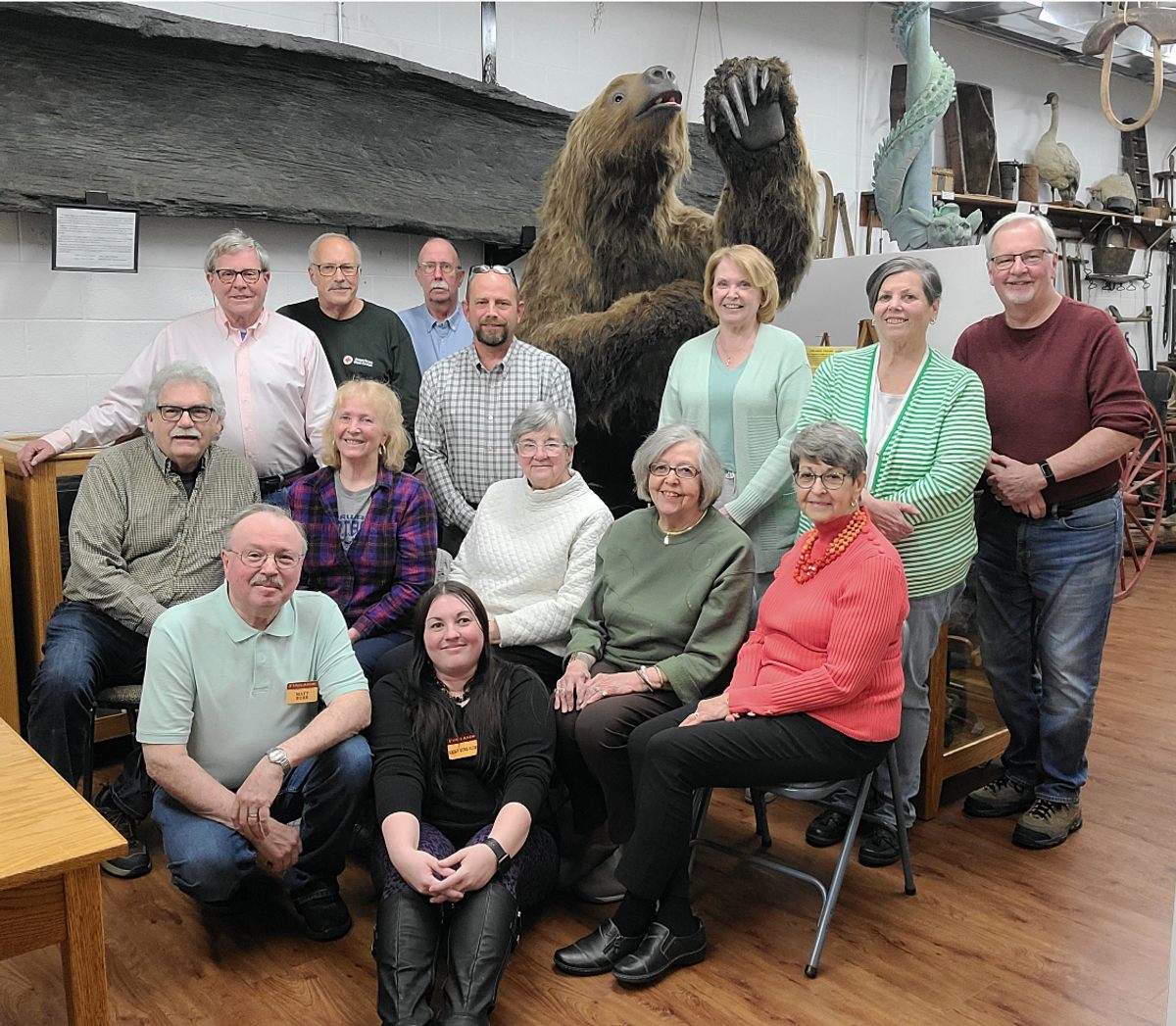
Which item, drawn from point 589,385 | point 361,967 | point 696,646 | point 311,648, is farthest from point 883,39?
point 361,967

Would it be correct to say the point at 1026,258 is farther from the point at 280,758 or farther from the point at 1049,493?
the point at 280,758

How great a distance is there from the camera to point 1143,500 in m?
6.63

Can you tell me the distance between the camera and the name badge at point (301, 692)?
2.27 m

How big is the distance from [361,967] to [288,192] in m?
2.36

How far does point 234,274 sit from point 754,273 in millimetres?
1354

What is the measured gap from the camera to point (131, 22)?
10.6 feet

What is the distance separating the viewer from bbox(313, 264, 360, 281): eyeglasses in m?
3.27

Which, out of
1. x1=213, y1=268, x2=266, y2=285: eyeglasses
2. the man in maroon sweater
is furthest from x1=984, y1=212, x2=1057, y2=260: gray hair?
x1=213, y1=268, x2=266, y2=285: eyeglasses

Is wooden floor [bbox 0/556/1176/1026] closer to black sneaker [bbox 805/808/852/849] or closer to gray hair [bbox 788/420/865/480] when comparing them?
black sneaker [bbox 805/808/852/849]

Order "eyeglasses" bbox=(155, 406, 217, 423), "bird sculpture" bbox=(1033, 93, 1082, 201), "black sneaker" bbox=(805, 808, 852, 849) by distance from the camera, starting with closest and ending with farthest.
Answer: "eyeglasses" bbox=(155, 406, 217, 423) < "black sneaker" bbox=(805, 808, 852, 849) < "bird sculpture" bbox=(1033, 93, 1082, 201)

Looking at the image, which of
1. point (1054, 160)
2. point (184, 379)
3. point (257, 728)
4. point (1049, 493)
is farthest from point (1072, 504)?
point (1054, 160)

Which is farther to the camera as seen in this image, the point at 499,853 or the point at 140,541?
the point at 140,541

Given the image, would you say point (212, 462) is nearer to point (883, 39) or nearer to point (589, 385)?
point (589, 385)

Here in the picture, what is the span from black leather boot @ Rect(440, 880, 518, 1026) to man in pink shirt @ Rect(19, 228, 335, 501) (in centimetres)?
130
